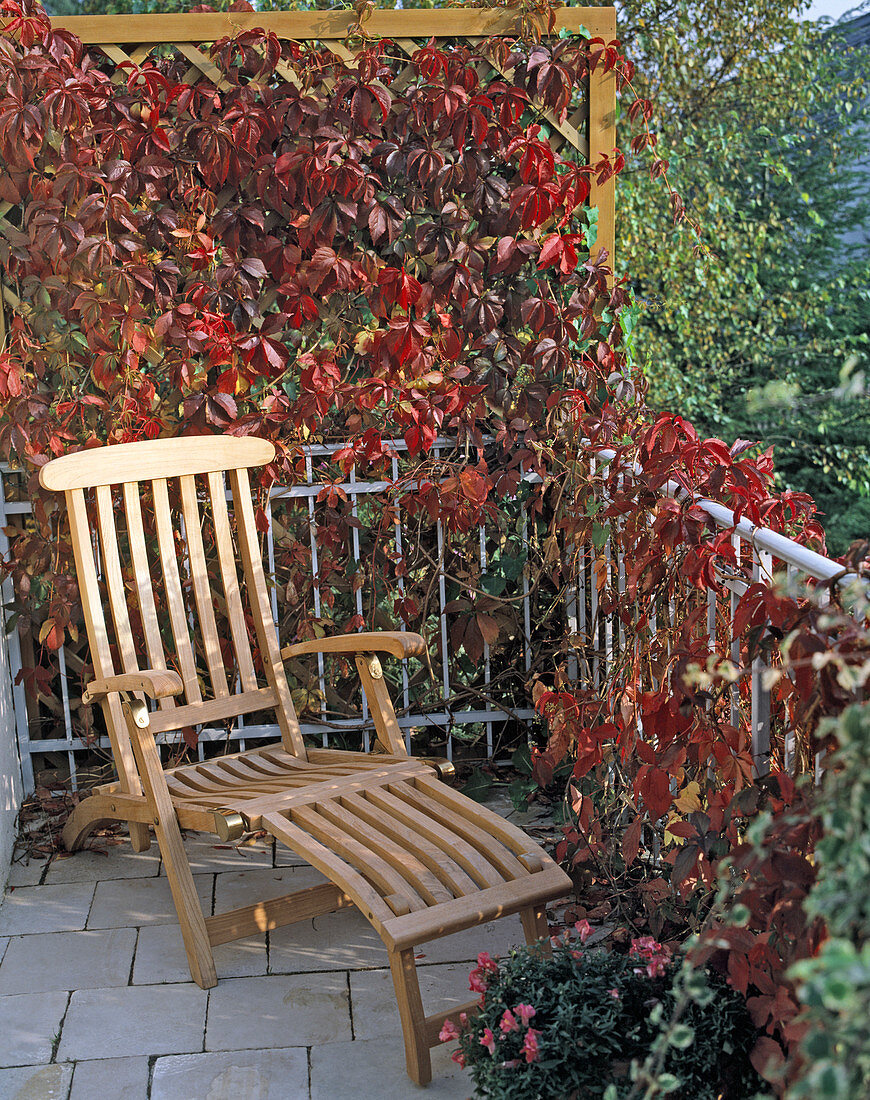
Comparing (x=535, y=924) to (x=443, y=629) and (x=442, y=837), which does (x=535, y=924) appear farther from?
(x=443, y=629)

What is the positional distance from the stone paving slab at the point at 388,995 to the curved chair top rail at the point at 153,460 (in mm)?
1353

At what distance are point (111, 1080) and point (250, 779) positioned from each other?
0.76 m

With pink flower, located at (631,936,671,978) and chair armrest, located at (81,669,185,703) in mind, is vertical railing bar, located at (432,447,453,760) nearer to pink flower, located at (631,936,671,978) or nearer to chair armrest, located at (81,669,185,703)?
chair armrest, located at (81,669,185,703)

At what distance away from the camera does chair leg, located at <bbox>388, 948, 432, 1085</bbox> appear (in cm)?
194

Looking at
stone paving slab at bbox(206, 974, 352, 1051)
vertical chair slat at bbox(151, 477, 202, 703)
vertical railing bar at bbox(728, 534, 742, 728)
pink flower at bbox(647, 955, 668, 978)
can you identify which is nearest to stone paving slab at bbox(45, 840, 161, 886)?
vertical chair slat at bbox(151, 477, 202, 703)

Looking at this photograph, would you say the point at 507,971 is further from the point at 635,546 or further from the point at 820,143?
the point at 820,143

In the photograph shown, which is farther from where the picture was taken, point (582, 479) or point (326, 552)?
point (326, 552)

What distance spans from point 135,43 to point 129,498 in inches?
51.6

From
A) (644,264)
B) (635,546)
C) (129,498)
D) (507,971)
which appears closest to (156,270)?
(129,498)

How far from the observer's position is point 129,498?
2785 millimetres

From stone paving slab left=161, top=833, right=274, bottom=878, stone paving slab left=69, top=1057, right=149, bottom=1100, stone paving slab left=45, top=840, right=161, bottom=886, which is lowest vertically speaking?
stone paving slab left=161, top=833, right=274, bottom=878

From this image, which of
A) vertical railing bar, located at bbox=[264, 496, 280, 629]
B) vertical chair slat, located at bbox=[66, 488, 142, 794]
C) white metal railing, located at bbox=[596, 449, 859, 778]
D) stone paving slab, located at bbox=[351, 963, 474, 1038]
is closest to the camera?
white metal railing, located at bbox=[596, 449, 859, 778]

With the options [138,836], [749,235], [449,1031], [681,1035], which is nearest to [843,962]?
[681,1035]

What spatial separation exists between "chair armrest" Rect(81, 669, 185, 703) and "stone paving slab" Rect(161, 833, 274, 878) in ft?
2.37
